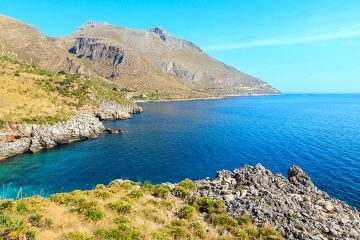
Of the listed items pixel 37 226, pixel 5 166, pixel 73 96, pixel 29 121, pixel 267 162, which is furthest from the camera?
pixel 73 96

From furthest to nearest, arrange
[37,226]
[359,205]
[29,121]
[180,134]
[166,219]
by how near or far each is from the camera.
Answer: [180,134] → [29,121] → [359,205] → [166,219] → [37,226]

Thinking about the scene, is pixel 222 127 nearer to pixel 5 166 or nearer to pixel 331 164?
pixel 331 164

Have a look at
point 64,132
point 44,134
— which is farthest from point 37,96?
point 44,134

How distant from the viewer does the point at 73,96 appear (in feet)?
398

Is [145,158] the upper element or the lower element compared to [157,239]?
lower

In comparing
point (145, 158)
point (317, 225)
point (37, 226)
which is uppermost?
point (37, 226)

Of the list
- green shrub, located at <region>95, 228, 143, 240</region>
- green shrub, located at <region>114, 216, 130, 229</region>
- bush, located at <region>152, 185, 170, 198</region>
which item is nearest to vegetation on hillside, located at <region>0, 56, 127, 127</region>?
bush, located at <region>152, 185, 170, 198</region>

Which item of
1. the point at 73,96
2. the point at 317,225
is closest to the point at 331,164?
the point at 317,225

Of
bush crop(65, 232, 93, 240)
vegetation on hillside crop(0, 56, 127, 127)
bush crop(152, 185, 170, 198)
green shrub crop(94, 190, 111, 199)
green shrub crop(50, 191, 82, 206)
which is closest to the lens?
bush crop(65, 232, 93, 240)

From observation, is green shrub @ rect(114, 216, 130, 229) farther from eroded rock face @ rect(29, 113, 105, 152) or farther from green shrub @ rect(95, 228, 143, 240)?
eroded rock face @ rect(29, 113, 105, 152)

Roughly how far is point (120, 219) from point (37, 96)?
303 feet

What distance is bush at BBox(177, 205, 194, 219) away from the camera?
28.8 metres

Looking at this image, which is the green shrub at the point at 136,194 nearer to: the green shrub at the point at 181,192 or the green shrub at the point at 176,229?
the green shrub at the point at 181,192

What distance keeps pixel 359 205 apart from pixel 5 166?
228ft
